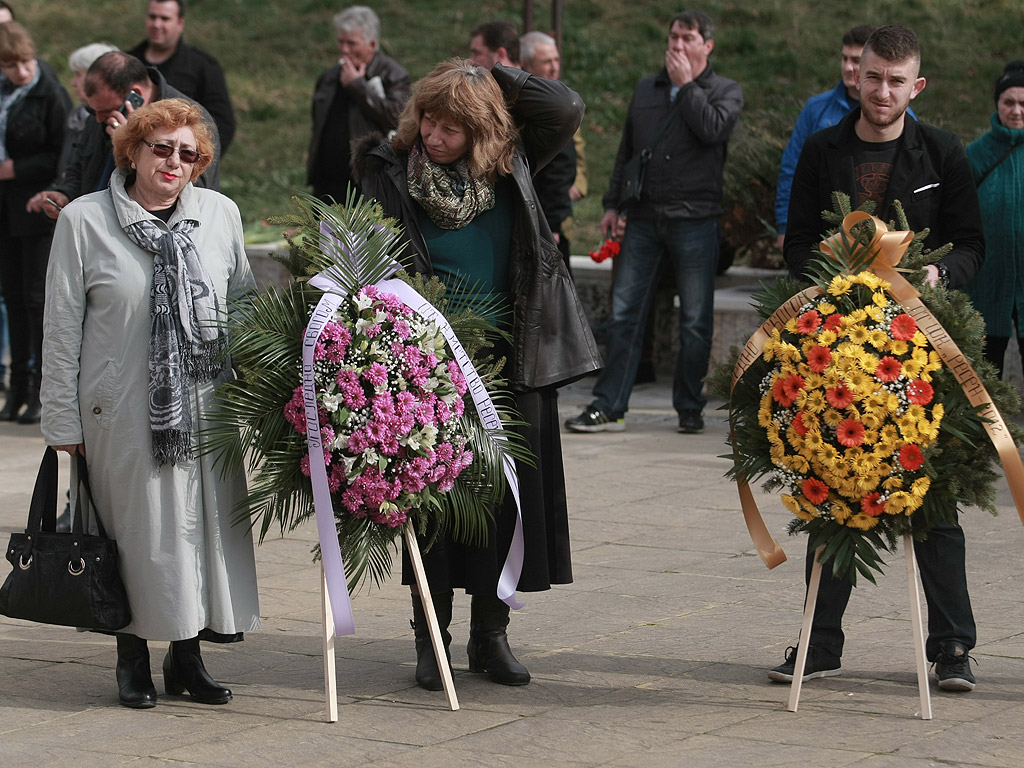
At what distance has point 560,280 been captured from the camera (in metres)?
4.87

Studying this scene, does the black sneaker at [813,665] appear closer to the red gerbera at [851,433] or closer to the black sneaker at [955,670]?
the black sneaker at [955,670]

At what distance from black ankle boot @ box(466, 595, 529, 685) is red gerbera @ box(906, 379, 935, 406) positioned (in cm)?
147

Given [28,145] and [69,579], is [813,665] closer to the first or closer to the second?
[69,579]

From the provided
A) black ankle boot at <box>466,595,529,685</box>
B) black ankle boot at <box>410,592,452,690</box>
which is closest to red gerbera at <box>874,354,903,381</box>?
black ankle boot at <box>466,595,529,685</box>

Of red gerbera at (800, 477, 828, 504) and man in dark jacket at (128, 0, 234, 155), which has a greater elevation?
man in dark jacket at (128, 0, 234, 155)

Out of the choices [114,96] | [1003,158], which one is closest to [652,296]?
[1003,158]

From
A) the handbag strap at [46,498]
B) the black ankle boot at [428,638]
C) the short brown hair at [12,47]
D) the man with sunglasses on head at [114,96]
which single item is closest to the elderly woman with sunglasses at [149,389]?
the handbag strap at [46,498]

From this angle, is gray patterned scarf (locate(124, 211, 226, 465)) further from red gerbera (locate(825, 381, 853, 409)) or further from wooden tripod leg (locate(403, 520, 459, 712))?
red gerbera (locate(825, 381, 853, 409))

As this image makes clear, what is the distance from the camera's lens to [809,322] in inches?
175

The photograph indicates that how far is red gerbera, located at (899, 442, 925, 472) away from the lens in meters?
4.36

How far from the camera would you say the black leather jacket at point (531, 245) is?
479 centimetres

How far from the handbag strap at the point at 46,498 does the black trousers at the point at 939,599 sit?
7.78ft

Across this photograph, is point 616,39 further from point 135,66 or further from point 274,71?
point 135,66

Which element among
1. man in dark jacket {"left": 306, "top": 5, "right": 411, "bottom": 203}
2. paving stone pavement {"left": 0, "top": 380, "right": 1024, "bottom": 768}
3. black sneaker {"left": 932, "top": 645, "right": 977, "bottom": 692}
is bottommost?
paving stone pavement {"left": 0, "top": 380, "right": 1024, "bottom": 768}
